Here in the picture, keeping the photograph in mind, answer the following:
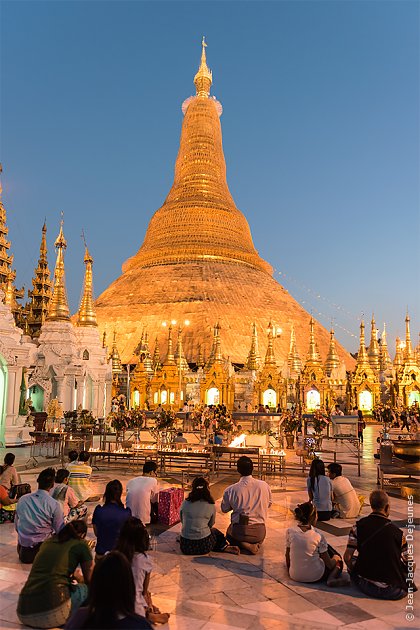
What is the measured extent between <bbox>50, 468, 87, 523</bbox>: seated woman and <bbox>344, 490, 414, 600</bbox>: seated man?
3447mm

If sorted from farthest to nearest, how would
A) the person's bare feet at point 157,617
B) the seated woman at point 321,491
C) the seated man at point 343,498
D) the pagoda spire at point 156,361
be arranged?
the pagoda spire at point 156,361
the seated man at point 343,498
the seated woman at point 321,491
the person's bare feet at point 157,617

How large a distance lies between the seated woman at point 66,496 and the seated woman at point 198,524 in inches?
55.2

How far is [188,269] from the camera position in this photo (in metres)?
54.9

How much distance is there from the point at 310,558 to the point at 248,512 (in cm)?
131

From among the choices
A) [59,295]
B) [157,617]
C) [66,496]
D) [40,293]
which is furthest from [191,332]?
[157,617]

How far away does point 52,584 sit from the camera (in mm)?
4637

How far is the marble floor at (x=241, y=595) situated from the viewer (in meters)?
4.88

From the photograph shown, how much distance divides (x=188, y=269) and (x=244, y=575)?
162 feet

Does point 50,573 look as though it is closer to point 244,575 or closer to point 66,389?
point 244,575

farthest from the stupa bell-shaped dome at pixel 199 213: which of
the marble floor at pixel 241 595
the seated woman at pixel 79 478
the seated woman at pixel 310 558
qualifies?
the seated woman at pixel 310 558

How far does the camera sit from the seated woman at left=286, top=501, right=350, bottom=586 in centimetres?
582

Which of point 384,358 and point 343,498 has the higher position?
point 384,358

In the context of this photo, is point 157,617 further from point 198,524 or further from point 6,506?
point 6,506

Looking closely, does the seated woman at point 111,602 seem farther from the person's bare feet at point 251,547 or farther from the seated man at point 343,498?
the seated man at point 343,498
